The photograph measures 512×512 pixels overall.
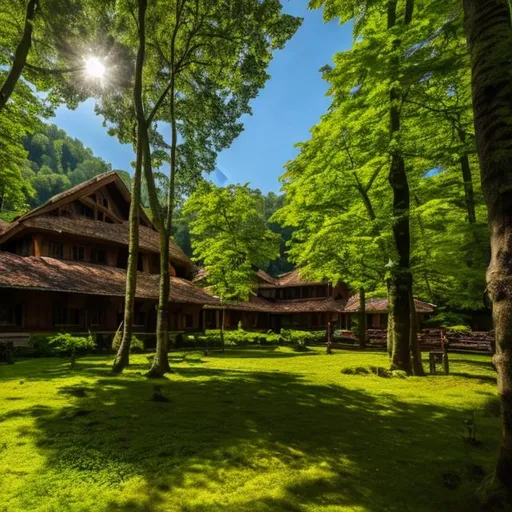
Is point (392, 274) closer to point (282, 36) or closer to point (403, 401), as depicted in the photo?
point (403, 401)

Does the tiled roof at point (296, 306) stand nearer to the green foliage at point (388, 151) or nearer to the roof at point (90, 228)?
the roof at point (90, 228)

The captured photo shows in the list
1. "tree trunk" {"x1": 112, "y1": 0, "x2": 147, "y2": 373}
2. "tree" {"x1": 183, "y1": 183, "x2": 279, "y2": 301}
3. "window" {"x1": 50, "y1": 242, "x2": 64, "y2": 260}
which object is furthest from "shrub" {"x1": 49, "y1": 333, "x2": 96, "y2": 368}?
"tree" {"x1": 183, "y1": 183, "x2": 279, "y2": 301}

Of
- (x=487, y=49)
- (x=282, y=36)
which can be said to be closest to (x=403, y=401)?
(x=487, y=49)

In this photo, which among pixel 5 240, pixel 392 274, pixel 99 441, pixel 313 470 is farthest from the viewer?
pixel 5 240

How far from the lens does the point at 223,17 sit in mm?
13344

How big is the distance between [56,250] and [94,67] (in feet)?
44.8

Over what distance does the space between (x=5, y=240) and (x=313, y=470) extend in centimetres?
2622

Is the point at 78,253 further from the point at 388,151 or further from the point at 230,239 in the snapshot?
the point at 388,151

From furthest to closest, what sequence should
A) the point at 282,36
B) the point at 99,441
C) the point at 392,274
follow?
1. the point at 282,36
2. the point at 392,274
3. the point at 99,441

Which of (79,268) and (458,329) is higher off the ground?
(79,268)

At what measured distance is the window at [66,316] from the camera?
73.0ft

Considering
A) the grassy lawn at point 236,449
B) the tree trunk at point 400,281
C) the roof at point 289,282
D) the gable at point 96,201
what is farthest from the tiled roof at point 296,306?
the grassy lawn at point 236,449

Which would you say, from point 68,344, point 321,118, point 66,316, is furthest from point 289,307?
point 321,118

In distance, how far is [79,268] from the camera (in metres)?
23.6
